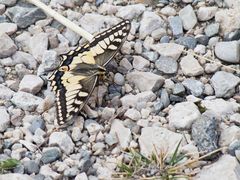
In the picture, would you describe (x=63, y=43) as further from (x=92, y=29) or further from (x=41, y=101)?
(x=41, y=101)

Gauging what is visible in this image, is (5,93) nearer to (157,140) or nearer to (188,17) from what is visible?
(157,140)

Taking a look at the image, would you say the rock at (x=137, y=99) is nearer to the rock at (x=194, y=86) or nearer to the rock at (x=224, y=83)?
the rock at (x=194, y=86)

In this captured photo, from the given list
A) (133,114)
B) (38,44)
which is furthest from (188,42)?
(38,44)

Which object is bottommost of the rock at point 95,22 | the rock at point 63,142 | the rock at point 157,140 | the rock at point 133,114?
the rock at point 63,142

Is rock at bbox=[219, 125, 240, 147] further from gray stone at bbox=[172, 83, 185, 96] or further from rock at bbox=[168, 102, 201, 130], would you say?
gray stone at bbox=[172, 83, 185, 96]

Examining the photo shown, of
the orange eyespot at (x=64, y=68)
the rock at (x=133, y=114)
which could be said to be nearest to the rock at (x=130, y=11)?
the orange eyespot at (x=64, y=68)

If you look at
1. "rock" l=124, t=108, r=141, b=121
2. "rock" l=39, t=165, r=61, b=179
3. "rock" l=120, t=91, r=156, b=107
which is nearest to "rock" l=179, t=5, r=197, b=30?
"rock" l=120, t=91, r=156, b=107
